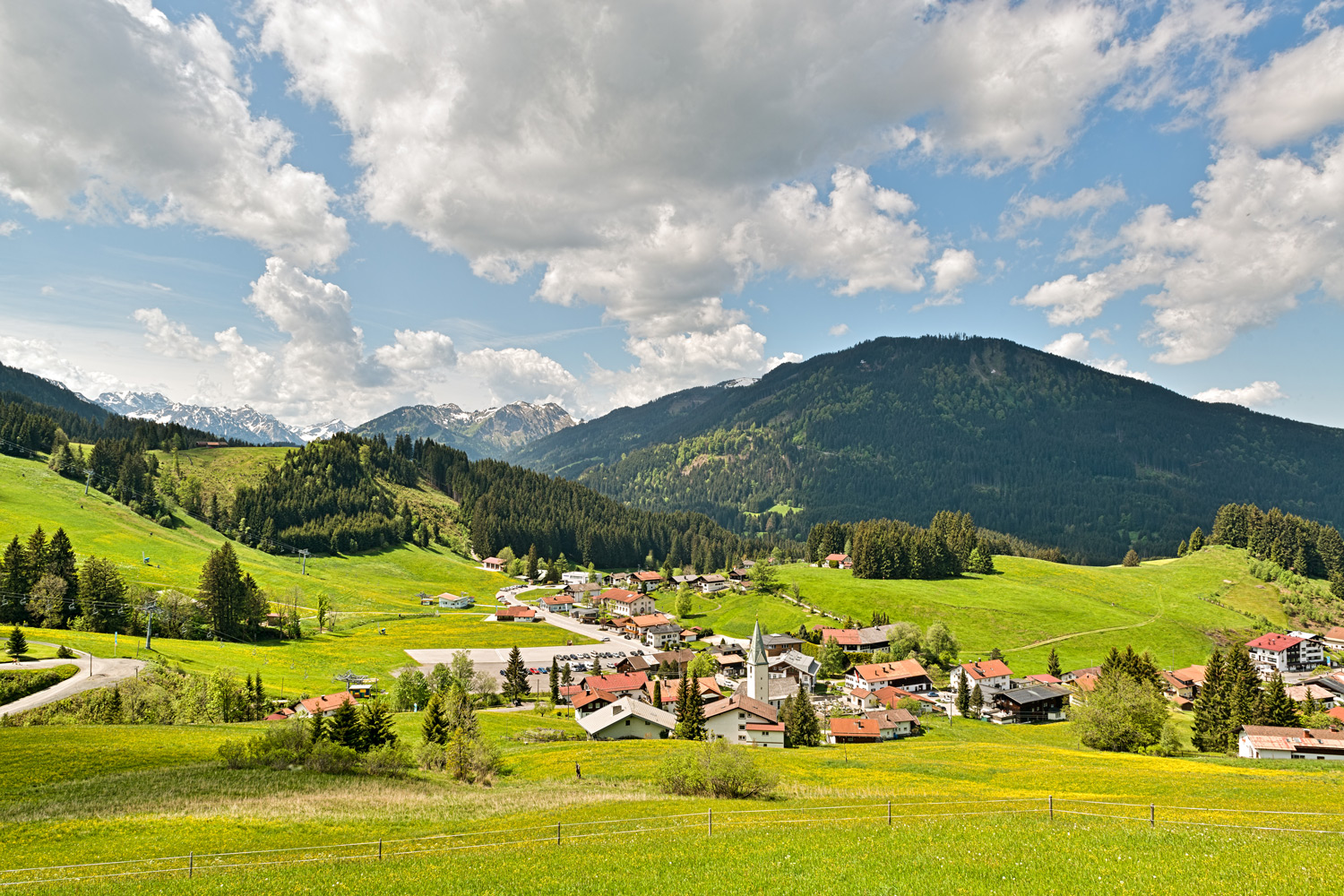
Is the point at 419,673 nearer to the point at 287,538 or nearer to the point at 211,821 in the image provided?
the point at 211,821

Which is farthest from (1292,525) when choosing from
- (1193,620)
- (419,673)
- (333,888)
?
(333,888)

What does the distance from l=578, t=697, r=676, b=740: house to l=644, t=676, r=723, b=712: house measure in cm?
1135

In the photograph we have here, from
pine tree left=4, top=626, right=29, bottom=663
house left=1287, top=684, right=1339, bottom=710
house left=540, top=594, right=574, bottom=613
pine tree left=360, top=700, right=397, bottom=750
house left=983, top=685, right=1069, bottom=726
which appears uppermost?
pine tree left=4, top=626, right=29, bottom=663

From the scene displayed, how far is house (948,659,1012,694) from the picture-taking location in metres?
99.8

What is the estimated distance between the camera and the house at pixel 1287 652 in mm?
118500

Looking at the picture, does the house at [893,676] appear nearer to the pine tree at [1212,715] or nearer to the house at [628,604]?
the pine tree at [1212,715]

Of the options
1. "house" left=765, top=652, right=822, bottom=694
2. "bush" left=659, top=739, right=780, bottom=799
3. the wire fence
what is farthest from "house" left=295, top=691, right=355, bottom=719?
"house" left=765, top=652, right=822, bottom=694

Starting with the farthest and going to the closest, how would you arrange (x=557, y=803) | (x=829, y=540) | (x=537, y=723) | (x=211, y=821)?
(x=829, y=540) → (x=537, y=723) → (x=557, y=803) → (x=211, y=821)

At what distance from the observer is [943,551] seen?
169 metres

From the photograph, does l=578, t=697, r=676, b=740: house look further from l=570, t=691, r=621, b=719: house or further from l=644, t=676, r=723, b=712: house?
l=644, t=676, r=723, b=712: house

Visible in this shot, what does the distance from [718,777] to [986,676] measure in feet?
258

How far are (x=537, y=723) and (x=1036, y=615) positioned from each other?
365ft

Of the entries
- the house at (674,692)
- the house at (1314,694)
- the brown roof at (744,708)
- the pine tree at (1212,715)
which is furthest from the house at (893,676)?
the house at (1314,694)

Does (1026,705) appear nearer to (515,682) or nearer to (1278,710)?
(1278,710)
